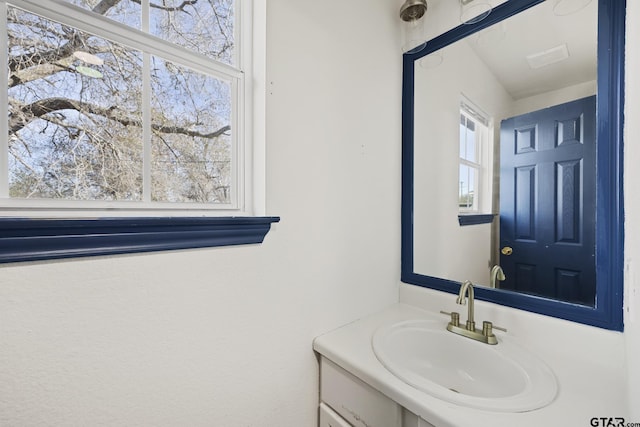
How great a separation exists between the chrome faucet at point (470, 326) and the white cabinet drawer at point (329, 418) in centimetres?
55

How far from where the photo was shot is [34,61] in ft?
2.09

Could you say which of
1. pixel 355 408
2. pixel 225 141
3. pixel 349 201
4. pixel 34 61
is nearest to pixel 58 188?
pixel 34 61

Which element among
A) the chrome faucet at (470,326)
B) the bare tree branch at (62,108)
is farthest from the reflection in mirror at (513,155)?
the bare tree branch at (62,108)

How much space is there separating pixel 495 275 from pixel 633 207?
59cm

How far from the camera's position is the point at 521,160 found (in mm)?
1101

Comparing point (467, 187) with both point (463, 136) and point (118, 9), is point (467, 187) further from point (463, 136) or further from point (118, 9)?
point (118, 9)

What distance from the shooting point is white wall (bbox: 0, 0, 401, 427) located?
604 mm

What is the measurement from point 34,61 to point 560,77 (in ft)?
5.19

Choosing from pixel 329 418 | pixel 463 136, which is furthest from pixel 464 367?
pixel 463 136

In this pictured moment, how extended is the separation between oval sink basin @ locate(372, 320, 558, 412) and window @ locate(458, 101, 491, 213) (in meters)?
0.57

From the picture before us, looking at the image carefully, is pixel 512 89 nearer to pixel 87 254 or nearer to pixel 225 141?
pixel 225 141

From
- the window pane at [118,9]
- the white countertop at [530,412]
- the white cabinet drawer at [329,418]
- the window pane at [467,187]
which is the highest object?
the window pane at [118,9]

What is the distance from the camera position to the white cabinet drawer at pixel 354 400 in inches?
32.0

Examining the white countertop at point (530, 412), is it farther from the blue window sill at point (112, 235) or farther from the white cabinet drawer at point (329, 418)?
the blue window sill at point (112, 235)
